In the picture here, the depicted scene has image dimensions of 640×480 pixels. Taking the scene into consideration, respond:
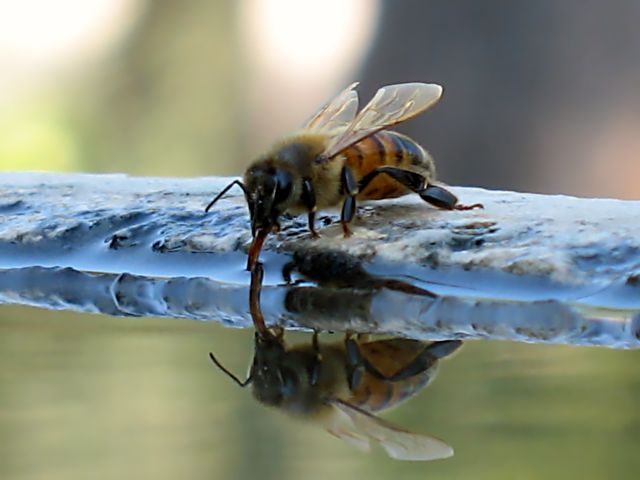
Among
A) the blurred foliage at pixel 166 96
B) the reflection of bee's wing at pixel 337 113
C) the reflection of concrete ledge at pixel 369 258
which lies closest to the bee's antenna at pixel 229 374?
the reflection of concrete ledge at pixel 369 258

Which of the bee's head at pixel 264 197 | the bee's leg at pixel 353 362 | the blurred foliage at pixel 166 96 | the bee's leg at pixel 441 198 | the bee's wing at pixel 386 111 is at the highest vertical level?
the bee's wing at pixel 386 111

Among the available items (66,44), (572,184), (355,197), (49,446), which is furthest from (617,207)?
(66,44)

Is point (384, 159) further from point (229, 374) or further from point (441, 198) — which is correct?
point (229, 374)

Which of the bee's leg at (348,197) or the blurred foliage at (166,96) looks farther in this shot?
the blurred foliage at (166,96)

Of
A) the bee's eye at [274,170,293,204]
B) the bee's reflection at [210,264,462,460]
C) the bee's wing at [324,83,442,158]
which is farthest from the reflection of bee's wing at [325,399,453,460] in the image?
the bee's wing at [324,83,442,158]

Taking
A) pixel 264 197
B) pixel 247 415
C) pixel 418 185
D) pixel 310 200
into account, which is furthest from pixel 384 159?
pixel 247 415

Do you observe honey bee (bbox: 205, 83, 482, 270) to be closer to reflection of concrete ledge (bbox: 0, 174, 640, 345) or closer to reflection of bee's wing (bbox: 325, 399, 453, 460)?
reflection of concrete ledge (bbox: 0, 174, 640, 345)

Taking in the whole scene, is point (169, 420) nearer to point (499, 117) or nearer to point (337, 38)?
point (499, 117)

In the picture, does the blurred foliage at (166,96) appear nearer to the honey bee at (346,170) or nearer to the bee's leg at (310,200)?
the honey bee at (346,170)
